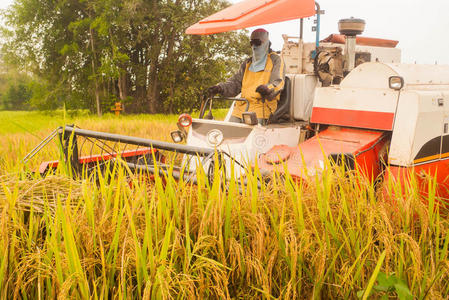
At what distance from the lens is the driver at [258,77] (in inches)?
195

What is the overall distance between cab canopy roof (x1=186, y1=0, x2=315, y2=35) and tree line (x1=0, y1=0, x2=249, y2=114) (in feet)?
45.9

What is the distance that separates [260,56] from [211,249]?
336cm

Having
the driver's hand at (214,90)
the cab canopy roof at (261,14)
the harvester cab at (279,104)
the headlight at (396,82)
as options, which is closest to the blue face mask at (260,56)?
the harvester cab at (279,104)

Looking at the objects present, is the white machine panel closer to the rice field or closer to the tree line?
the rice field

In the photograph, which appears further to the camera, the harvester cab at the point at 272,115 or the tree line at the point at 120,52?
the tree line at the point at 120,52

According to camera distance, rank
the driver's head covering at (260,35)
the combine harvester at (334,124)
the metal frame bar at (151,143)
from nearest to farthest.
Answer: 1. the metal frame bar at (151,143)
2. the combine harvester at (334,124)
3. the driver's head covering at (260,35)

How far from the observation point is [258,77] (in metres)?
5.16

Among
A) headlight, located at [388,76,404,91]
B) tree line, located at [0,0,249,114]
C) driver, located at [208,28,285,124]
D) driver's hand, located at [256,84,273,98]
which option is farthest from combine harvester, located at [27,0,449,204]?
tree line, located at [0,0,249,114]

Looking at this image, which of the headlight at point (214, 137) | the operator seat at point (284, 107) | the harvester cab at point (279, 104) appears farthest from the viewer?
the operator seat at point (284, 107)

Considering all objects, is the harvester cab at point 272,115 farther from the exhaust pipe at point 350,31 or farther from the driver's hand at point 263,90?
the driver's hand at point 263,90

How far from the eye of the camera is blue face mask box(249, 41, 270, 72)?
5.09 m

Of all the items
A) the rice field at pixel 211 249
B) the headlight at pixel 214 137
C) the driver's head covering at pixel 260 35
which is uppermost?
the driver's head covering at pixel 260 35

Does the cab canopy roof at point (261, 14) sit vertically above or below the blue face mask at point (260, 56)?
above

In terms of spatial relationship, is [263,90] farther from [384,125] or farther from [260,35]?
[384,125]
